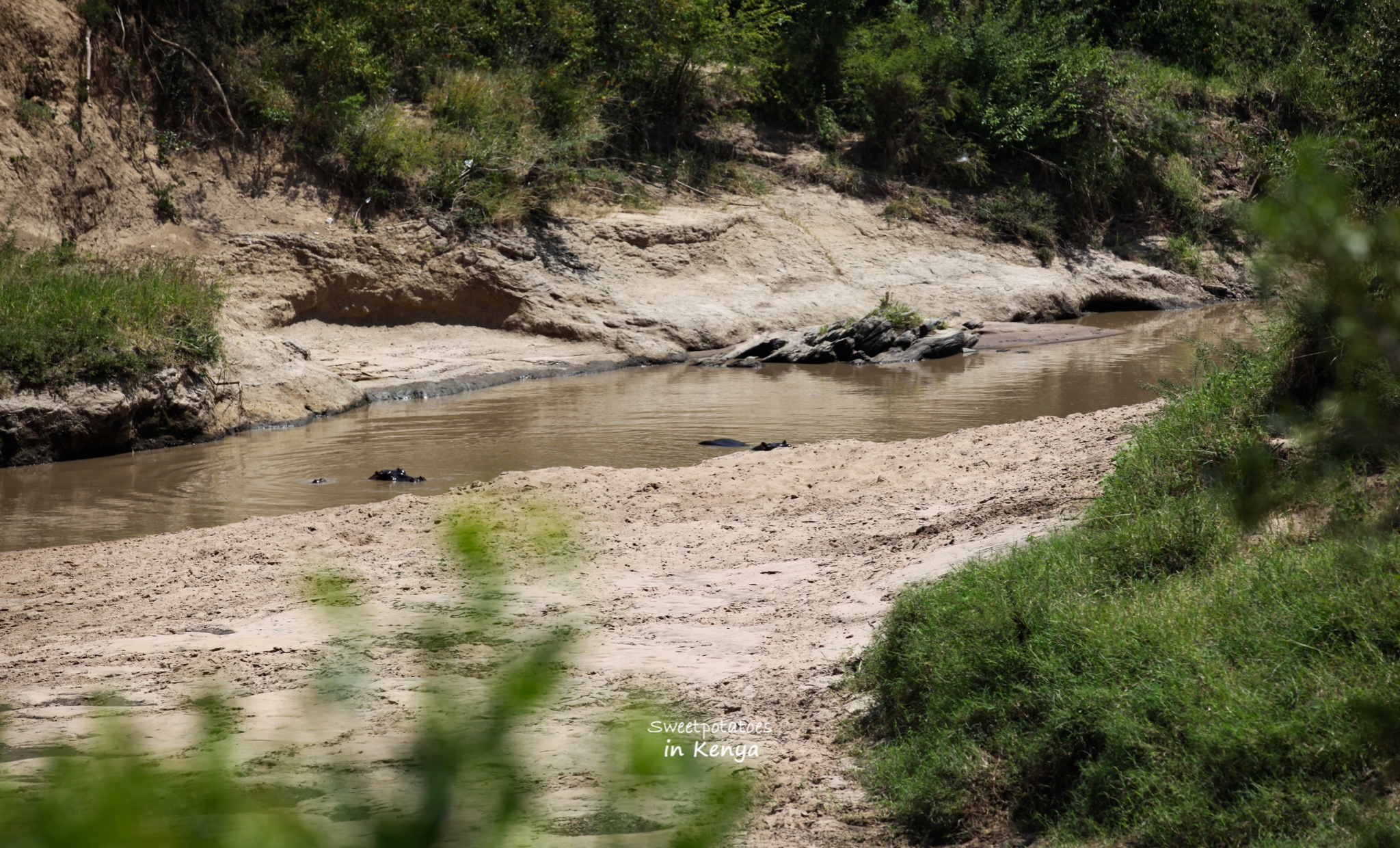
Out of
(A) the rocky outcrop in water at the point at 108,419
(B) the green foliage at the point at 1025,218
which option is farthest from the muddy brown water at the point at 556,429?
(B) the green foliage at the point at 1025,218

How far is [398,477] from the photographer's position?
1038 centimetres

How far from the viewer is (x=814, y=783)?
4129 millimetres

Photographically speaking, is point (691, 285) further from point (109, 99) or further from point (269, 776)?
point (269, 776)

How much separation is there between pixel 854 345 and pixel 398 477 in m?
9.74

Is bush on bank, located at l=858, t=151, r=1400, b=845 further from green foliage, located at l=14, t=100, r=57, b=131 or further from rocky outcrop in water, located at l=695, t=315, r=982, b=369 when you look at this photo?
green foliage, located at l=14, t=100, r=57, b=131

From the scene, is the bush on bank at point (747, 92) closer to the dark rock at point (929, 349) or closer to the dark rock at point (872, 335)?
the dark rock at point (929, 349)

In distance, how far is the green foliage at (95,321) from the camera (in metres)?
11.4

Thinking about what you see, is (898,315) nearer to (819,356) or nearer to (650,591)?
(819,356)

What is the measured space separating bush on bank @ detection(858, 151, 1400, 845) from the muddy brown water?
344cm

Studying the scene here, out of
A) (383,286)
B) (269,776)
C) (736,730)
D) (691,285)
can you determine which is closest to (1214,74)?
(691,285)

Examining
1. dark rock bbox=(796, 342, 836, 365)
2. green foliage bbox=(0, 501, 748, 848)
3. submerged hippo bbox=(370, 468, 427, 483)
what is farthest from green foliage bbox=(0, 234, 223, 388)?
green foliage bbox=(0, 501, 748, 848)

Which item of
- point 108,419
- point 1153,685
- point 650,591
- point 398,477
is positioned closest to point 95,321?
point 108,419

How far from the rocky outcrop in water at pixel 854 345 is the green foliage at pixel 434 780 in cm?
1692

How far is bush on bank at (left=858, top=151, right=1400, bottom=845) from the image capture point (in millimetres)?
2316
